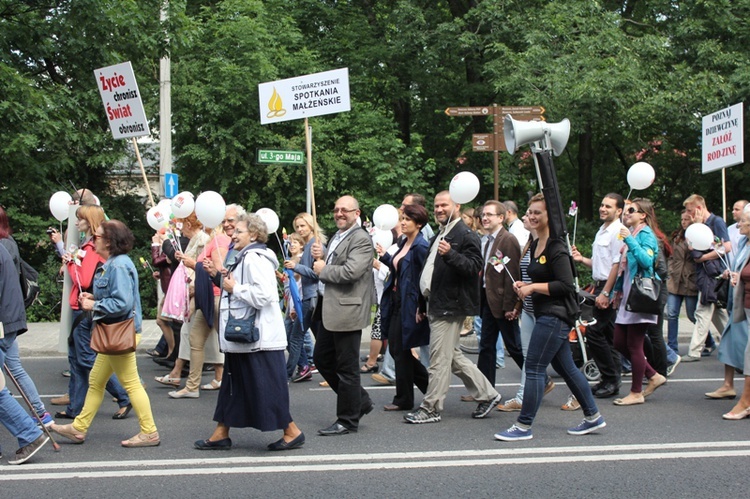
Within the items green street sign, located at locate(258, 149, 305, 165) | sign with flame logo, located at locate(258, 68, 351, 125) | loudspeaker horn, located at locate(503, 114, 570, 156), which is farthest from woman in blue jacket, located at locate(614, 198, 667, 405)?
green street sign, located at locate(258, 149, 305, 165)

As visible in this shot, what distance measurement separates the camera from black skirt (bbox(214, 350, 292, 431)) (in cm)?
613

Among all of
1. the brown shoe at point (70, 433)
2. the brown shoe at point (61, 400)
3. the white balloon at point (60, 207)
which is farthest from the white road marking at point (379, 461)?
the white balloon at point (60, 207)

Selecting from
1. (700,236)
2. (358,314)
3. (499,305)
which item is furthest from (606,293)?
(358,314)

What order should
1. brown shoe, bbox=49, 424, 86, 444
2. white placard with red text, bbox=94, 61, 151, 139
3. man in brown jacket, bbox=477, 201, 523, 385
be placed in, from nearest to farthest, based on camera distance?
brown shoe, bbox=49, 424, 86, 444
man in brown jacket, bbox=477, 201, 523, 385
white placard with red text, bbox=94, 61, 151, 139

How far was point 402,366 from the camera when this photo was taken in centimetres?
758

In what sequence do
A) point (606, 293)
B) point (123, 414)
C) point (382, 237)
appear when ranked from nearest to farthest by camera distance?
point (123, 414), point (606, 293), point (382, 237)

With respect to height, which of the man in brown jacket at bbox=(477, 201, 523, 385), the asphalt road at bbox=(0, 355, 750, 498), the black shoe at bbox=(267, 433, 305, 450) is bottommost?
the asphalt road at bbox=(0, 355, 750, 498)

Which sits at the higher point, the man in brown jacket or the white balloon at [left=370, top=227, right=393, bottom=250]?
the white balloon at [left=370, top=227, right=393, bottom=250]

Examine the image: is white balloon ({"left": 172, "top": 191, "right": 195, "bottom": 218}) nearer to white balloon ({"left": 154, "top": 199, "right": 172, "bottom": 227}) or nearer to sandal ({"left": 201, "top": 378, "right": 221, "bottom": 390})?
white balloon ({"left": 154, "top": 199, "right": 172, "bottom": 227})

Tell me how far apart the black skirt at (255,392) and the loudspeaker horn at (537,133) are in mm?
2466

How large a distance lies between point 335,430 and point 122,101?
5.37 metres

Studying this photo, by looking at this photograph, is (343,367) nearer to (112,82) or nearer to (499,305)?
(499,305)

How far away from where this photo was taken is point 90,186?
17.9 m

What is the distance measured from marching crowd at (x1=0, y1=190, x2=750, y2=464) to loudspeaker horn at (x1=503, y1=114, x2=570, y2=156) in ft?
1.69
